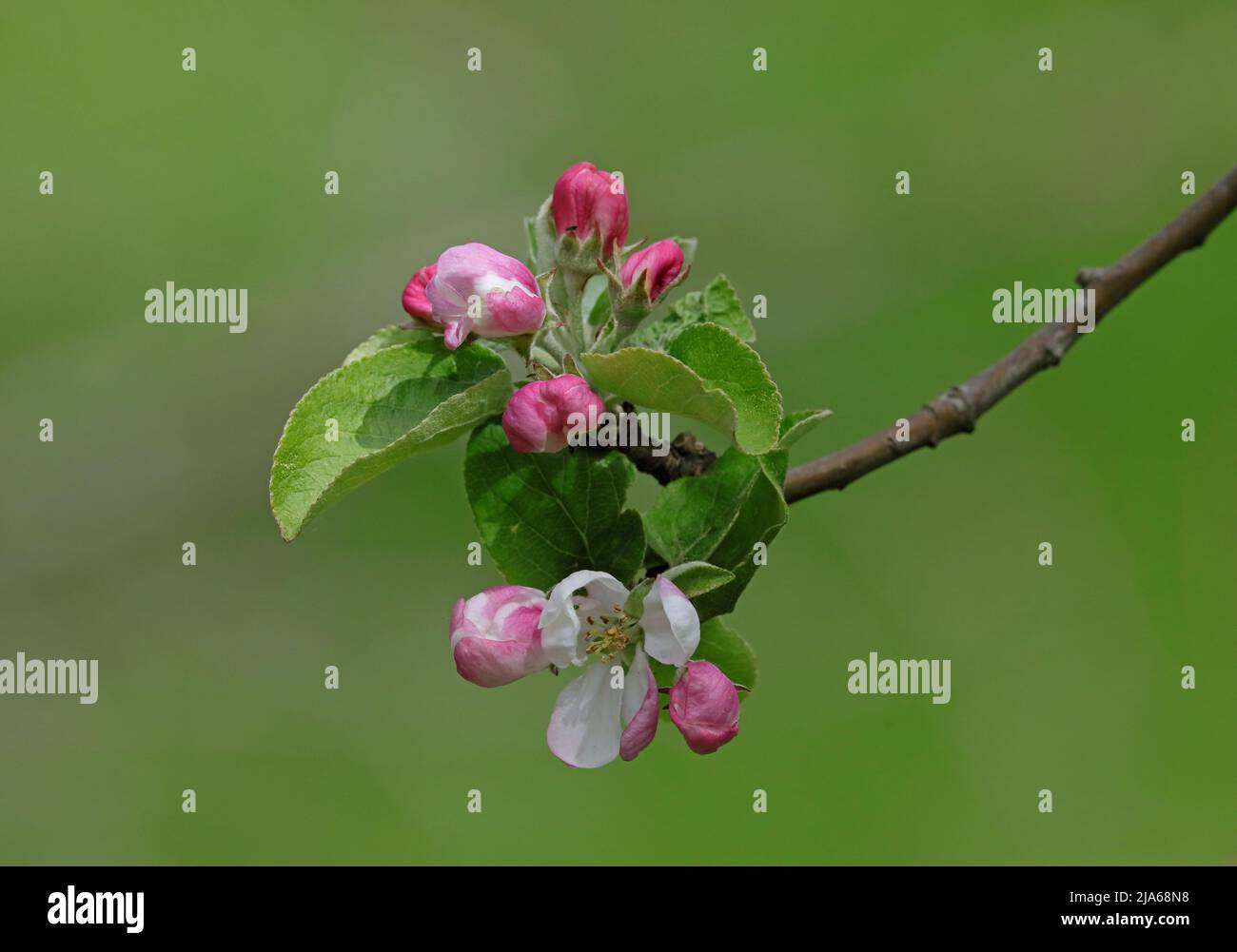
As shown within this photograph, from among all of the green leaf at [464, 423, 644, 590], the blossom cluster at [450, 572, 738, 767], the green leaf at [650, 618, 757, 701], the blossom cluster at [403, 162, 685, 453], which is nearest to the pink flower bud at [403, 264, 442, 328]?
the blossom cluster at [403, 162, 685, 453]

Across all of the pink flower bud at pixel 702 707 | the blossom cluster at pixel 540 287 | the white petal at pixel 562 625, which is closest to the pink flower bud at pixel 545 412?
the blossom cluster at pixel 540 287

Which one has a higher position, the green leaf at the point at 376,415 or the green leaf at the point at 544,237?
the green leaf at the point at 544,237

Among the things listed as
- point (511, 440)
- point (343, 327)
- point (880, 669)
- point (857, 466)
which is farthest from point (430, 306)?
point (343, 327)

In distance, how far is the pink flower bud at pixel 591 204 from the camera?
0.93 metres

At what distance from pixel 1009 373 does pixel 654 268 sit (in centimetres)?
54

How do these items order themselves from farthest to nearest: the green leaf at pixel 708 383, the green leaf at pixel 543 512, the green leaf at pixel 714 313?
1. the green leaf at pixel 714 313
2. the green leaf at pixel 543 512
3. the green leaf at pixel 708 383

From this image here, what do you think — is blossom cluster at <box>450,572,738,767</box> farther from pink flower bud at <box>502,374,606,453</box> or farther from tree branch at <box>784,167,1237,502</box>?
tree branch at <box>784,167,1237,502</box>

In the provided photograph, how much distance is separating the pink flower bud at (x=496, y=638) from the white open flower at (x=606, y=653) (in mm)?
14

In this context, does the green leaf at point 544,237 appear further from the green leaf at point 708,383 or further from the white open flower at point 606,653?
the white open flower at point 606,653

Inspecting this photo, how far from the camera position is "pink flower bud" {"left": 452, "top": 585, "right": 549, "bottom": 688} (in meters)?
0.87

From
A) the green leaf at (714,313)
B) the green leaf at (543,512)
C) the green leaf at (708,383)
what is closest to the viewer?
the green leaf at (708,383)

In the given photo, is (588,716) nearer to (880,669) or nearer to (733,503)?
(733,503)

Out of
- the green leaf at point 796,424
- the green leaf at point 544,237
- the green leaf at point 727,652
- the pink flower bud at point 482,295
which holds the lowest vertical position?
the green leaf at point 727,652

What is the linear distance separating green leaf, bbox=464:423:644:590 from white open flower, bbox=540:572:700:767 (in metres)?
0.04
